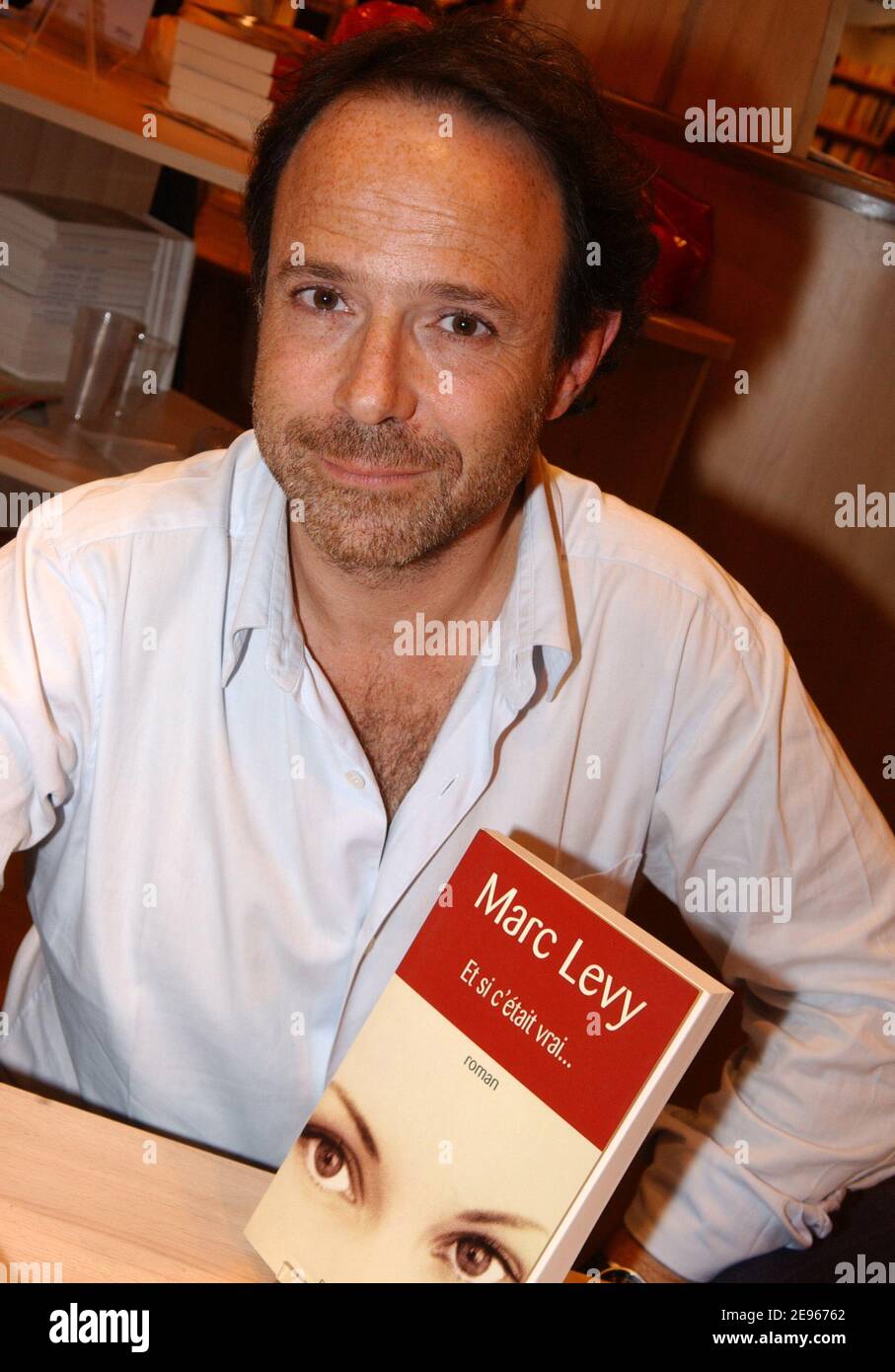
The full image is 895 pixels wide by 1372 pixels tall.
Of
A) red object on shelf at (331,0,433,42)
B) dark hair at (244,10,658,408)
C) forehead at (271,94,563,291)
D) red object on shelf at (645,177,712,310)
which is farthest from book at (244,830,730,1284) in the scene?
red object on shelf at (645,177,712,310)

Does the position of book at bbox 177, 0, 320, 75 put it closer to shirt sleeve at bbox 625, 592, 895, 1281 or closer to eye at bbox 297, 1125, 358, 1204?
shirt sleeve at bbox 625, 592, 895, 1281

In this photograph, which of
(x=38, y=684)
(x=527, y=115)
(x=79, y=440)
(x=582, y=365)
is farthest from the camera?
(x=79, y=440)

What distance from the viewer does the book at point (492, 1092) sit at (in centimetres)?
69

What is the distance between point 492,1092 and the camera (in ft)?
2.39

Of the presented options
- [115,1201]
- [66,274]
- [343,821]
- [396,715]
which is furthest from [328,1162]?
[66,274]

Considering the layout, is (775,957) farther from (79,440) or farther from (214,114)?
(214,114)

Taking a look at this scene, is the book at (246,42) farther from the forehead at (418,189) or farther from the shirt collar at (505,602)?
the shirt collar at (505,602)

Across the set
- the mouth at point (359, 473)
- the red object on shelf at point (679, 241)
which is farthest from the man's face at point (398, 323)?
the red object on shelf at point (679, 241)

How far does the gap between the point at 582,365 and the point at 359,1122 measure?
1.03 meters

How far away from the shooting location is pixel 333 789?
4.01ft

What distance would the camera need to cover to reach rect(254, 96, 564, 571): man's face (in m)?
1.18

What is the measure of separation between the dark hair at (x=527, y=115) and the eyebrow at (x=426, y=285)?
190 mm
